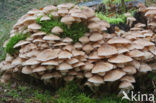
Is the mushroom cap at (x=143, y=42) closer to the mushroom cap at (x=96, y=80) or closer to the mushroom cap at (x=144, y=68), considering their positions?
the mushroom cap at (x=144, y=68)

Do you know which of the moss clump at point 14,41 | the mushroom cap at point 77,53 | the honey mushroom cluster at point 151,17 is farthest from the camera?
the honey mushroom cluster at point 151,17

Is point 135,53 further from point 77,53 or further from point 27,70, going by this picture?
point 27,70

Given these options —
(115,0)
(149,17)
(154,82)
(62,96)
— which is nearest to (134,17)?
(149,17)

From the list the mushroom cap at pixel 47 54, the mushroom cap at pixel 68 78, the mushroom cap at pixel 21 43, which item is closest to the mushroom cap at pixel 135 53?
the mushroom cap at pixel 68 78

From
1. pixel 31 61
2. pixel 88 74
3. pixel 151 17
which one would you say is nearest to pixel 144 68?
pixel 88 74

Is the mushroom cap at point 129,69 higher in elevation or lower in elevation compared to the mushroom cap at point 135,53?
lower

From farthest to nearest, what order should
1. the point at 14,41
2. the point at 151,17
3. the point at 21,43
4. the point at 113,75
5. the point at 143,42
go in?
the point at 151,17
the point at 14,41
the point at 21,43
the point at 143,42
the point at 113,75

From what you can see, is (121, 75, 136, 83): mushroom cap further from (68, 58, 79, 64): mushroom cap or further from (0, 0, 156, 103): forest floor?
(68, 58, 79, 64): mushroom cap
